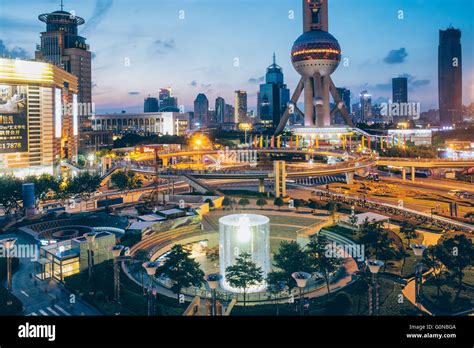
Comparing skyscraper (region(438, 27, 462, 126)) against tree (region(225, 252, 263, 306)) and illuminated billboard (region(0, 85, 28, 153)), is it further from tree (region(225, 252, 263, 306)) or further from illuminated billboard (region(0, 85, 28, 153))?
tree (region(225, 252, 263, 306))

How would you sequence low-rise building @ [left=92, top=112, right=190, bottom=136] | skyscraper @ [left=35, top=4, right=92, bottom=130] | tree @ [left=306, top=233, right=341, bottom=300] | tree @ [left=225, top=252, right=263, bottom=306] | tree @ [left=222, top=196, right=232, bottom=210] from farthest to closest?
low-rise building @ [left=92, top=112, right=190, bottom=136]
skyscraper @ [left=35, top=4, right=92, bottom=130]
tree @ [left=222, top=196, right=232, bottom=210]
tree @ [left=306, top=233, right=341, bottom=300]
tree @ [left=225, top=252, right=263, bottom=306]

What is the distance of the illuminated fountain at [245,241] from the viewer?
20.0 m

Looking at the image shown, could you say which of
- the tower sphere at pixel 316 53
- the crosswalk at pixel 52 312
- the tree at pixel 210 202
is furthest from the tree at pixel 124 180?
the tower sphere at pixel 316 53

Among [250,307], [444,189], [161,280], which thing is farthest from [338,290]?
[444,189]

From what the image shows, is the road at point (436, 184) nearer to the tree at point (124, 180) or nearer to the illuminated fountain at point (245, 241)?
the tree at point (124, 180)

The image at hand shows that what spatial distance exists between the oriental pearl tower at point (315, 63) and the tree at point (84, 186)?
220 ft

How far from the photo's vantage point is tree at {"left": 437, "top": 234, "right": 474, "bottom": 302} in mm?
17791

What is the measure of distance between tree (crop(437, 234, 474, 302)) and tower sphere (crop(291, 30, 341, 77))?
272 ft

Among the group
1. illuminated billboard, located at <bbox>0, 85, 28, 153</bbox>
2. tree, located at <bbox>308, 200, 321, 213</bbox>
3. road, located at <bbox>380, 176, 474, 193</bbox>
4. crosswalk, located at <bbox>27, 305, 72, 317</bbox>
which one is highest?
illuminated billboard, located at <bbox>0, 85, 28, 153</bbox>

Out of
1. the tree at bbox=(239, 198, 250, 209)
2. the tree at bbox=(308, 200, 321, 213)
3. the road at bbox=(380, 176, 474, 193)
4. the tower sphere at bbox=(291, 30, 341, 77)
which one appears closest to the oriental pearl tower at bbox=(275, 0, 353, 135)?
the tower sphere at bbox=(291, 30, 341, 77)

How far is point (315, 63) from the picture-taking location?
319ft

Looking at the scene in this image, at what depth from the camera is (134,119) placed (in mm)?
124000

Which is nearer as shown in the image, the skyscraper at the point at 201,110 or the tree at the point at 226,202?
the tree at the point at 226,202

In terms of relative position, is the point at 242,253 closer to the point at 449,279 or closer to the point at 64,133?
the point at 449,279
